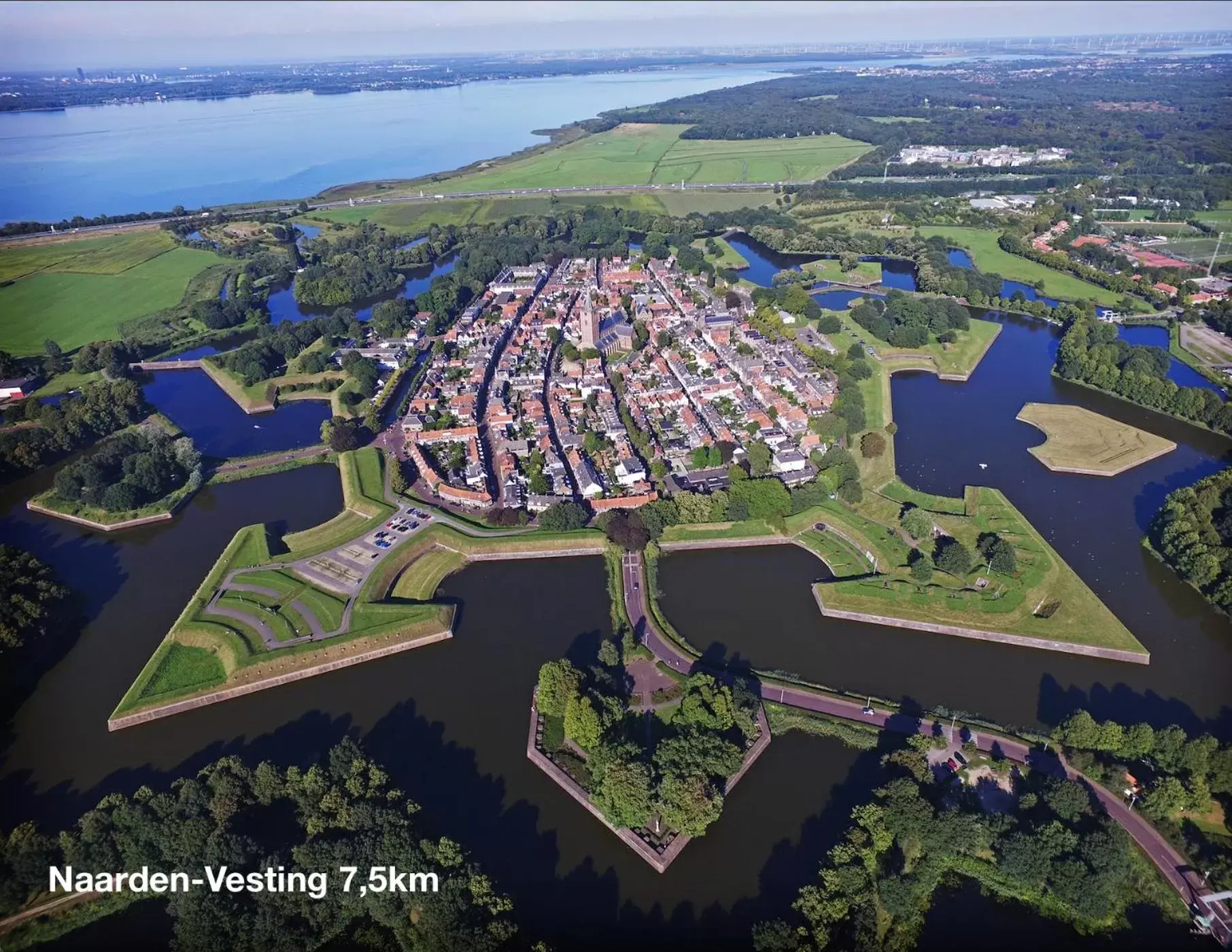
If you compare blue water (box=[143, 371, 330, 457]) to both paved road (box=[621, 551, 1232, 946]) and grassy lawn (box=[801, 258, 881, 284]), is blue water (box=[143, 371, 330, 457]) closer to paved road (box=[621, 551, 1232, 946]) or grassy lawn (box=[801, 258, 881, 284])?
paved road (box=[621, 551, 1232, 946])

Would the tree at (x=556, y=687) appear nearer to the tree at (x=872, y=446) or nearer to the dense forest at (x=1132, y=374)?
the tree at (x=872, y=446)

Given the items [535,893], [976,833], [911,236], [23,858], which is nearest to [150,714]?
[23,858]

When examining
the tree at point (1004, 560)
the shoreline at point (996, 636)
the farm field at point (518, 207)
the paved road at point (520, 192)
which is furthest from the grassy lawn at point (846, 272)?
the shoreline at point (996, 636)

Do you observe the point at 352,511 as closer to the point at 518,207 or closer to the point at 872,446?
the point at 872,446

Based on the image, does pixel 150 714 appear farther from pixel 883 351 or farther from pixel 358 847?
pixel 883 351

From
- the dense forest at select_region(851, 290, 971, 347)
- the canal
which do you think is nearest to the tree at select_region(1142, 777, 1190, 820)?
the canal

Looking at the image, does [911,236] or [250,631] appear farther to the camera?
[911,236]
